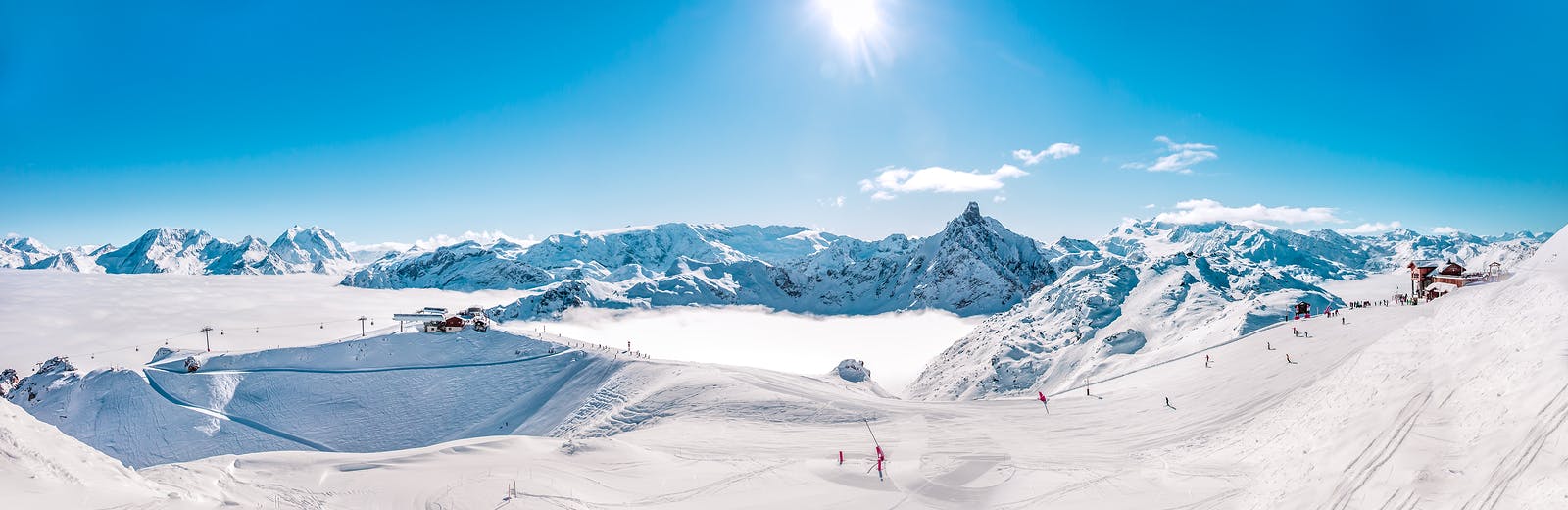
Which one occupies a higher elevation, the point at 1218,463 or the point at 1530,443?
the point at 1530,443

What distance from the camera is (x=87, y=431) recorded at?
162ft

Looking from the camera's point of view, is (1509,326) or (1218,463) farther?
(1218,463)

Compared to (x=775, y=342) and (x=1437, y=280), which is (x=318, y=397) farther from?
(x=775, y=342)

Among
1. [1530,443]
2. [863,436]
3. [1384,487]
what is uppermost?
[1530,443]

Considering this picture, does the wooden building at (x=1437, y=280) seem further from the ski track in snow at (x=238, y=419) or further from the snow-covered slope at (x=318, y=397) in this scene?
the ski track in snow at (x=238, y=419)

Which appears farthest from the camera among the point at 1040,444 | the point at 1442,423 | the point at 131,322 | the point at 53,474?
the point at 131,322

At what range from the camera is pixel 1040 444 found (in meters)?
28.1

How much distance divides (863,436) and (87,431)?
6309 centimetres

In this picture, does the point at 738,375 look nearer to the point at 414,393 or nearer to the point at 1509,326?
the point at 414,393

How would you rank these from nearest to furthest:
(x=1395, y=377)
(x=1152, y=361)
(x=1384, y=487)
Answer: (x=1384, y=487) → (x=1395, y=377) → (x=1152, y=361)

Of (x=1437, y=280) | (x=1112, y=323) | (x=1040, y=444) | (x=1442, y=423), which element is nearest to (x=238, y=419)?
(x=1040, y=444)

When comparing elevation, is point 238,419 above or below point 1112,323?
below

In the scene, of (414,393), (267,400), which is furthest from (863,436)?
(267,400)

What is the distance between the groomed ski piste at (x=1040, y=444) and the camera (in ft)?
51.4
